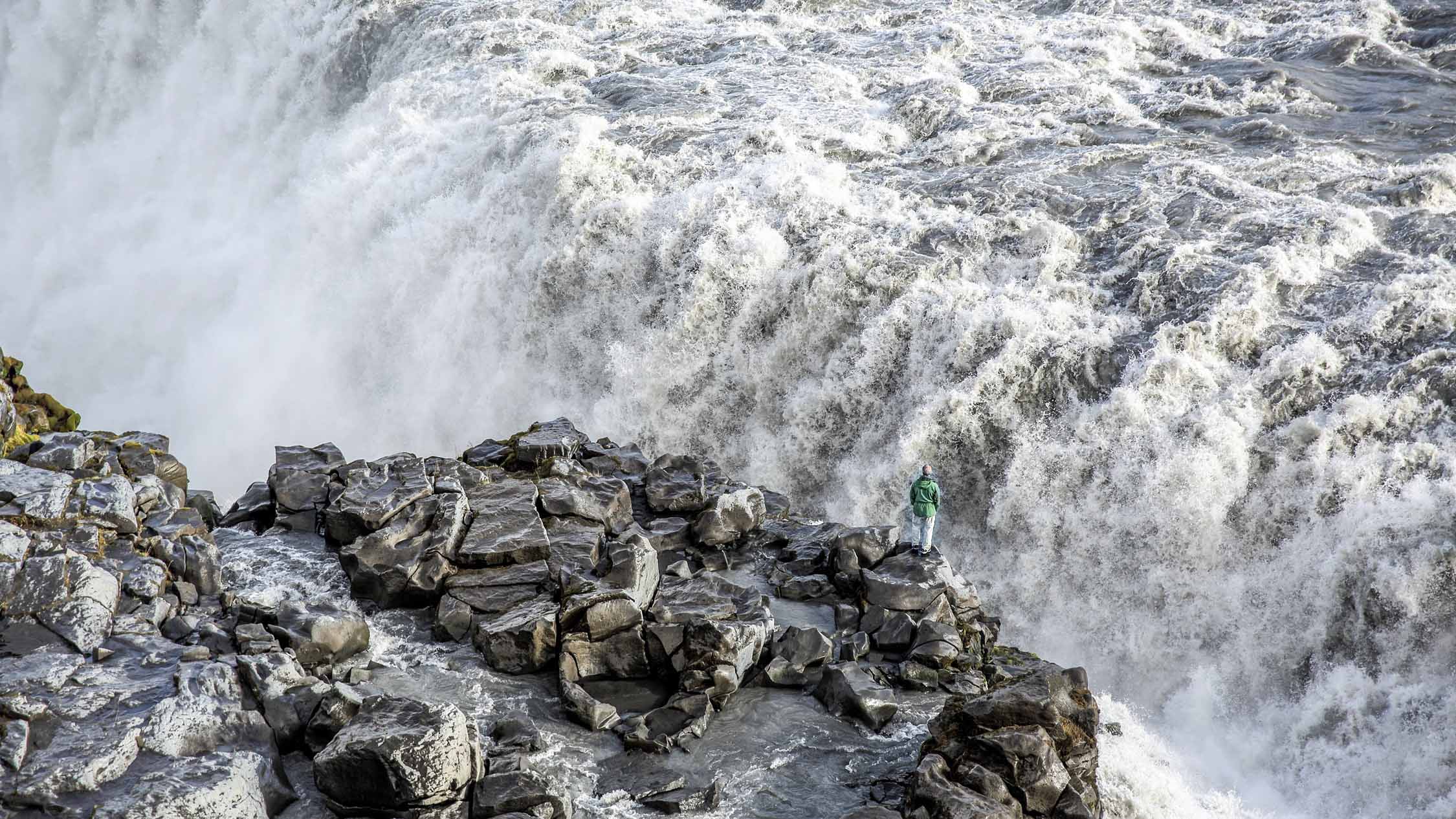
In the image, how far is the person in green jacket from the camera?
1373 centimetres

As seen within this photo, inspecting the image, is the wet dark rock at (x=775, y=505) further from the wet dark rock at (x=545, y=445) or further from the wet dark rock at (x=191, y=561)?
the wet dark rock at (x=191, y=561)

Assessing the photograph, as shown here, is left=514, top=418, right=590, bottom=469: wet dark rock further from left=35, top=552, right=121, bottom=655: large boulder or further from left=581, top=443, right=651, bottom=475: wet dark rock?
left=35, top=552, right=121, bottom=655: large boulder

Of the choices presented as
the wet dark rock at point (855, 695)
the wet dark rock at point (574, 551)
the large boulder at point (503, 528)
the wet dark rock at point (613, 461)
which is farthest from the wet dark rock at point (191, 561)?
Result: the wet dark rock at point (855, 695)

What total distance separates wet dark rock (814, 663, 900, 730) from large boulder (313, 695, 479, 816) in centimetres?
381

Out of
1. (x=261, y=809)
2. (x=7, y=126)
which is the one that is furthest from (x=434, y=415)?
(x=7, y=126)

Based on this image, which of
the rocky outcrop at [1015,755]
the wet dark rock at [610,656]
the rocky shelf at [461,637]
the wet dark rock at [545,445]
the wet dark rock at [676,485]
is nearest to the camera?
the rocky shelf at [461,637]

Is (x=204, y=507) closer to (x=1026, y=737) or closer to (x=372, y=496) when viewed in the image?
(x=372, y=496)

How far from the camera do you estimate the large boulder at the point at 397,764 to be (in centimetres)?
891

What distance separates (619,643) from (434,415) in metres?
11.2

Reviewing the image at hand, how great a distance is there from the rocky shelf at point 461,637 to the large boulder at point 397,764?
0.07ft

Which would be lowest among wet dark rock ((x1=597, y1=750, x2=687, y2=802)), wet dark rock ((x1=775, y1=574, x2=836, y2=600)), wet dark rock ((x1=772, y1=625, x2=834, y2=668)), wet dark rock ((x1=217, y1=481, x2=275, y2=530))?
wet dark rock ((x1=775, y1=574, x2=836, y2=600))

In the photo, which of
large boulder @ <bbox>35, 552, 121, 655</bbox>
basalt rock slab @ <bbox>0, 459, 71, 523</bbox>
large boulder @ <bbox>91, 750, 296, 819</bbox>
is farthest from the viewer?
basalt rock slab @ <bbox>0, 459, 71, 523</bbox>

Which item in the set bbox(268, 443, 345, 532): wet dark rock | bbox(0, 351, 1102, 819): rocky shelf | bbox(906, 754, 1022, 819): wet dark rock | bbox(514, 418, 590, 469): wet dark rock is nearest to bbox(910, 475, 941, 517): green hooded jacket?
bbox(0, 351, 1102, 819): rocky shelf

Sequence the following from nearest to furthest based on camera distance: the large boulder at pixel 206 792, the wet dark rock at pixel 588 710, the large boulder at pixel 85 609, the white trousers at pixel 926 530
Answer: the large boulder at pixel 206 792 < the large boulder at pixel 85 609 < the wet dark rock at pixel 588 710 < the white trousers at pixel 926 530
